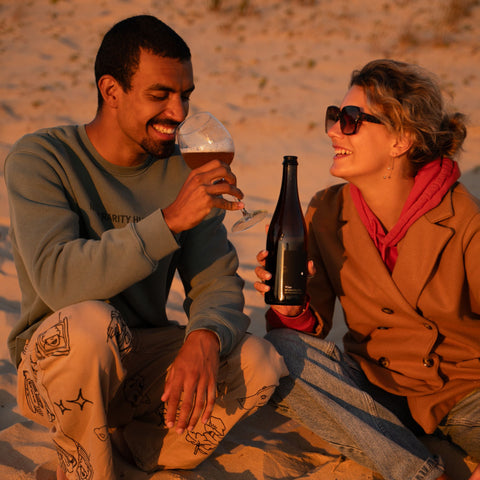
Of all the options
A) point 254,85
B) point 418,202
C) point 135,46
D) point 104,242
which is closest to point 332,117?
point 418,202

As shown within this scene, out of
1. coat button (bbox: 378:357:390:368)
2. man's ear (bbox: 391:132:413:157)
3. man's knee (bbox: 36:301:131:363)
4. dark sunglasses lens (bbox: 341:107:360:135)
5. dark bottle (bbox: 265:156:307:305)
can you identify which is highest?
dark sunglasses lens (bbox: 341:107:360:135)

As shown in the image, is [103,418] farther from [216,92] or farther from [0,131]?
[216,92]

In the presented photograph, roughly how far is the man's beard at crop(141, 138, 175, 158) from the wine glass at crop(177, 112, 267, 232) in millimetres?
336

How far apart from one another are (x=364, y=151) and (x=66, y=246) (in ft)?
5.21

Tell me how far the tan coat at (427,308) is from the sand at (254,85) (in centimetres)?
43

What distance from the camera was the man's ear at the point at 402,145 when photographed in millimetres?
3143

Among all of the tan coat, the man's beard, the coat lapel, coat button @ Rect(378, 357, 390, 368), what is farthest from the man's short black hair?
coat button @ Rect(378, 357, 390, 368)

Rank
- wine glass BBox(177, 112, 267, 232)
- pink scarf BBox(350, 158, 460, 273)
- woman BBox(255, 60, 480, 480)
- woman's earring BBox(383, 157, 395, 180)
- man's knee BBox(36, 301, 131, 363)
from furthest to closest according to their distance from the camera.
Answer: woman's earring BBox(383, 157, 395, 180)
pink scarf BBox(350, 158, 460, 273)
woman BBox(255, 60, 480, 480)
wine glass BBox(177, 112, 267, 232)
man's knee BBox(36, 301, 131, 363)

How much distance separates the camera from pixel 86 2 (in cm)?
1686

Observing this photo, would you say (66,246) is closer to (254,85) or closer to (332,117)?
Result: (332,117)

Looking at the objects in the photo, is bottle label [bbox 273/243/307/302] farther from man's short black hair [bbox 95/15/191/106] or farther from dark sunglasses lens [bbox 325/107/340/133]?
man's short black hair [bbox 95/15/191/106]

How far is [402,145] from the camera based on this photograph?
A: 3166mm

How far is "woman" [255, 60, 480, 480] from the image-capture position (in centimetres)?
298

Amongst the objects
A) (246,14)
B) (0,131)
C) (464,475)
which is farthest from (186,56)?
(246,14)
